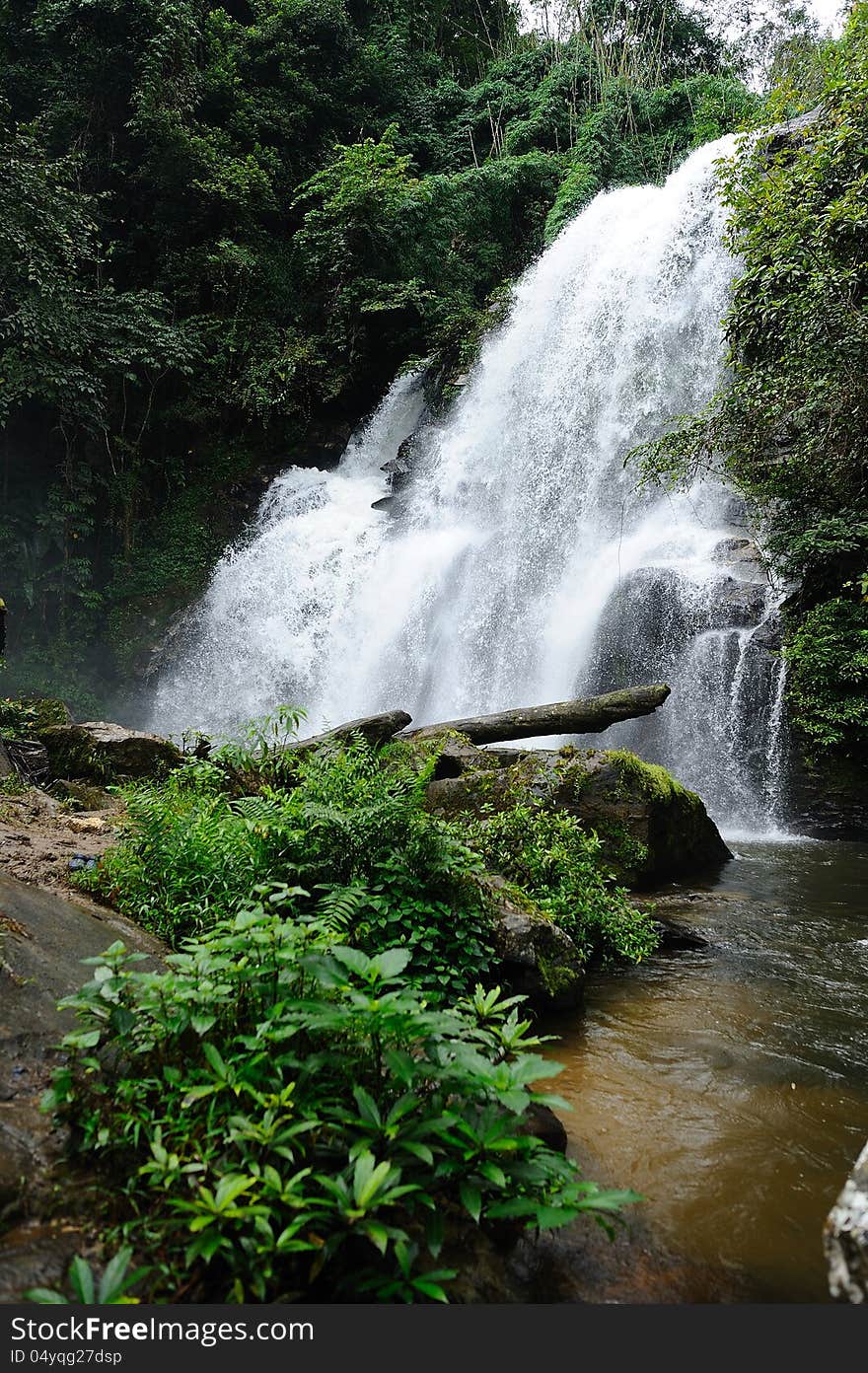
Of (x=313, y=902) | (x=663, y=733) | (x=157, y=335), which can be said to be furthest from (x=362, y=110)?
(x=313, y=902)

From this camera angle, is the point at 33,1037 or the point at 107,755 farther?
the point at 107,755

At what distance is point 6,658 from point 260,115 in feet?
53.7

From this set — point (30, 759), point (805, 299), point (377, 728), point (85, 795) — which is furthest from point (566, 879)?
point (30, 759)

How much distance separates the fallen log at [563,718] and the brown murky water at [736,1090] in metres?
2.27

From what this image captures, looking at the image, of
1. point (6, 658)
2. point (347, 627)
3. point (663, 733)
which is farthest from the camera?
point (6, 658)

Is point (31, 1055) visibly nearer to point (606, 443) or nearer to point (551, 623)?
point (551, 623)

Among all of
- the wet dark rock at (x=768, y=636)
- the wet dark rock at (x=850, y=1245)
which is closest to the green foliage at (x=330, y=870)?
the wet dark rock at (x=850, y=1245)

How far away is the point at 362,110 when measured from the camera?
22.9 metres

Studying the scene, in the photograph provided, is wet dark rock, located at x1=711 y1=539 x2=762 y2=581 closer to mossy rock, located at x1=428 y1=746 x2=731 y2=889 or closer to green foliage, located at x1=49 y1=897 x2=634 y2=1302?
mossy rock, located at x1=428 y1=746 x2=731 y2=889

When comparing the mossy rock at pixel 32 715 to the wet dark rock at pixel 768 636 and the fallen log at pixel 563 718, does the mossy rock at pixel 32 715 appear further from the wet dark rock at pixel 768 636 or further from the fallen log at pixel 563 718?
the wet dark rock at pixel 768 636

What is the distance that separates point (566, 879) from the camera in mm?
4922

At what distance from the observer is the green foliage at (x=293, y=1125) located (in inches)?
64.9

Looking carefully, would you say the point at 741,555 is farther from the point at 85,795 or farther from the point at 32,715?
the point at 32,715

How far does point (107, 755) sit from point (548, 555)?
1011 centimetres
